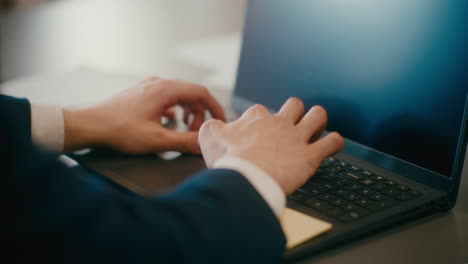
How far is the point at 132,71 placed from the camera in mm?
1456

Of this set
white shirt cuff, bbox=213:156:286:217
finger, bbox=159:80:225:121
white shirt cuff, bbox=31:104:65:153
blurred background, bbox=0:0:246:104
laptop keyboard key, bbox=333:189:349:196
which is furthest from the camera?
blurred background, bbox=0:0:246:104

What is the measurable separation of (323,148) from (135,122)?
0.33 meters

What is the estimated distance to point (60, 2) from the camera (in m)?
1.61

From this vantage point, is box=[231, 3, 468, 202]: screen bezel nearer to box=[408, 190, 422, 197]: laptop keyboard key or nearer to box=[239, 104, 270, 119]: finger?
box=[408, 190, 422, 197]: laptop keyboard key

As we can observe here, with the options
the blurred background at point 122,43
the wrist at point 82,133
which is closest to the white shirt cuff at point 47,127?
the wrist at point 82,133

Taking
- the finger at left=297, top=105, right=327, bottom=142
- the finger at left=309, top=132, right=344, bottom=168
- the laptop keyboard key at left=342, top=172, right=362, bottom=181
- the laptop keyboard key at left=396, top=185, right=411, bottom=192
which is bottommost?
the laptop keyboard key at left=342, top=172, right=362, bottom=181

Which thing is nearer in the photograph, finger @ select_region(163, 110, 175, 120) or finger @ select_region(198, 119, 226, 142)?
finger @ select_region(198, 119, 226, 142)

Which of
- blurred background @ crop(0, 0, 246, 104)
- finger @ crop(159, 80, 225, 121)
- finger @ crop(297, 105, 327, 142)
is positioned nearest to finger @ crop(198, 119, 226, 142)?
finger @ crop(297, 105, 327, 142)

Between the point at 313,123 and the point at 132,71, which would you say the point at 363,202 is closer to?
the point at 313,123

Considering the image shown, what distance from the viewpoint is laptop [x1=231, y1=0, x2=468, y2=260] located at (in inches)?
21.5

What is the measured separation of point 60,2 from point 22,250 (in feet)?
4.89

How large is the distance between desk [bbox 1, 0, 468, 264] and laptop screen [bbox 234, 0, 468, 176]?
0.12m

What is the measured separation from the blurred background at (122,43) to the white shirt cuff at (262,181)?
649 millimetres

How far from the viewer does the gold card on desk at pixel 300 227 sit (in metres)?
0.46
